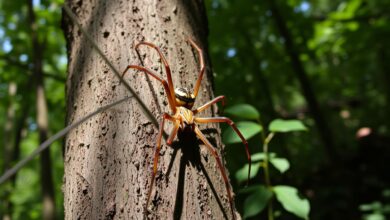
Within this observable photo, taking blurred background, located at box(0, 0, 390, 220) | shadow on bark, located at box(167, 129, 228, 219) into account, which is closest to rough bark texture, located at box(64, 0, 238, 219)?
shadow on bark, located at box(167, 129, 228, 219)

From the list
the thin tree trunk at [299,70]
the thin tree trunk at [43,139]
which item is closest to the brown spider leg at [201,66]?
the thin tree trunk at [43,139]

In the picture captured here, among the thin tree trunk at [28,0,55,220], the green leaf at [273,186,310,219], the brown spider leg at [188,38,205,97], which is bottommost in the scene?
the green leaf at [273,186,310,219]

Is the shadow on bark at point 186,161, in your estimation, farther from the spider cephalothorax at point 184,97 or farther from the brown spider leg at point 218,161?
the spider cephalothorax at point 184,97

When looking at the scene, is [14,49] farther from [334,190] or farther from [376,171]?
[376,171]

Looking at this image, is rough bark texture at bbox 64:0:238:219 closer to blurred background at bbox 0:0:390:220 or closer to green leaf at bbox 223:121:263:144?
green leaf at bbox 223:121:263:144

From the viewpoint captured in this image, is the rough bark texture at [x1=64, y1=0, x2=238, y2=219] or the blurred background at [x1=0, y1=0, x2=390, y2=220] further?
the blurred background at [x1=0, y1=0, x2=390, y2=220]

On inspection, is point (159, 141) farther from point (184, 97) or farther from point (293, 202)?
point (293, 202)

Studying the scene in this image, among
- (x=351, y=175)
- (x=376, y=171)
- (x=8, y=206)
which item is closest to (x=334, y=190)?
(x=351, y=175)
